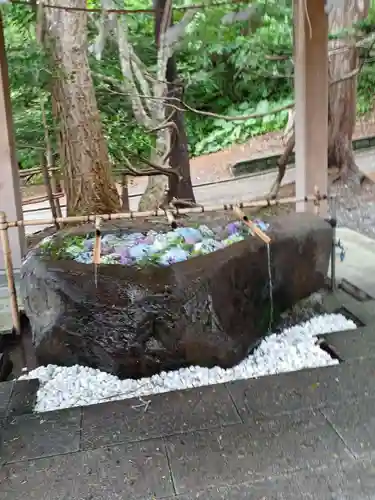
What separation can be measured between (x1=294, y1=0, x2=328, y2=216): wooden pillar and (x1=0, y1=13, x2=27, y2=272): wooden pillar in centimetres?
227

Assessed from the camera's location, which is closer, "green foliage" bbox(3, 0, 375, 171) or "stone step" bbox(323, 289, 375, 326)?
"stone step" bbox(323, 289, 375, 326)

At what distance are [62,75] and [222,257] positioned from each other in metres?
2.67

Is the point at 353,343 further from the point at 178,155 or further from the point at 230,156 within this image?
the point at 230,156

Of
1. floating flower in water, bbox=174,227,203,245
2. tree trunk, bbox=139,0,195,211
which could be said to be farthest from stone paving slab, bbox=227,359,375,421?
tree trunk, bbox=139,0,195,211

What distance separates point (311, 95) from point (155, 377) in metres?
2.92

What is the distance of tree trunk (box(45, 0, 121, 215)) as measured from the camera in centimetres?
462

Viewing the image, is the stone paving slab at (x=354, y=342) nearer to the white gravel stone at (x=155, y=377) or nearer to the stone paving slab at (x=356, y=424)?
the white gravel stone at (x=155, y=377)

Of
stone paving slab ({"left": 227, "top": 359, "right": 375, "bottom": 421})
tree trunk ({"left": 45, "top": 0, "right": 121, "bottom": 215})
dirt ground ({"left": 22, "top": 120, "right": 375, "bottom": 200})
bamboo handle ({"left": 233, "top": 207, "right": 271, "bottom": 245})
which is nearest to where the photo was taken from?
stone paving slab ({"left": 227, "top": 359, "right": 375, "bottom": 421})

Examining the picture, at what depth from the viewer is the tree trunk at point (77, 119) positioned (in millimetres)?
4621

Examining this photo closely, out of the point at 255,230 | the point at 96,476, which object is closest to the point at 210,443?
A: the point at 96,476

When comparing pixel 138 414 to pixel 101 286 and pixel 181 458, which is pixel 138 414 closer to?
pixel 181 458

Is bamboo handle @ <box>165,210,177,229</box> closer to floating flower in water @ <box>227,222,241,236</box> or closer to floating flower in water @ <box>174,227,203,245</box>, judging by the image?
floating flower in water @ <box>174,227,203,245</box>

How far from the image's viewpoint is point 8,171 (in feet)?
13.8

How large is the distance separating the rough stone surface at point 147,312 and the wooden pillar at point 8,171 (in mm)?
1294
